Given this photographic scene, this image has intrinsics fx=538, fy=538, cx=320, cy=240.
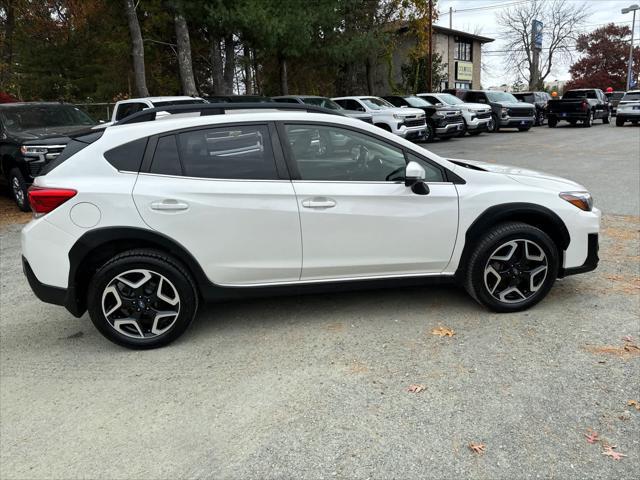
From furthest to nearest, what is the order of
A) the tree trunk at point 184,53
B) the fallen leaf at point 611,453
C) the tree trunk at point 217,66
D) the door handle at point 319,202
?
the tree trunk at point 217,66 < the tree trunk at point 184,53 < the door handle at point 319,202 < the fallen leaf at point 611,453

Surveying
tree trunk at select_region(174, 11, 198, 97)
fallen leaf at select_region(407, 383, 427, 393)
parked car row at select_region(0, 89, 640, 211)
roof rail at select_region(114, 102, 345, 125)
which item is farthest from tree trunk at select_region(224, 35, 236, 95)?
fallen leaf at select_region(407, 383, 427, 393)

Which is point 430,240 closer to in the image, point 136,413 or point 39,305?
point 136,413

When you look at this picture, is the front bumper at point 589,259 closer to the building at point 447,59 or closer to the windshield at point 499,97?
the windshield at point 499,97

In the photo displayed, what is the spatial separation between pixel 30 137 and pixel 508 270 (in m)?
7.93

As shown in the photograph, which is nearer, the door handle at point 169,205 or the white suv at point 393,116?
the door handle at point 169,205

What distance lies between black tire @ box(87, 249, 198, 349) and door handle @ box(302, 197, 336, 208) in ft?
3.29

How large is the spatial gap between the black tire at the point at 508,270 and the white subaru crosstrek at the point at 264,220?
1cm

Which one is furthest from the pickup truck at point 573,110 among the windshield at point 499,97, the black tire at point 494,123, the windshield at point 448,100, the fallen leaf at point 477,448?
the fallen leaf at point 477,448

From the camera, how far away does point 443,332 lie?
13.4 feet

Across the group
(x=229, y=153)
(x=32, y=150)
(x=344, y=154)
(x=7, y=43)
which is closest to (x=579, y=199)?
(x=344, y=154)

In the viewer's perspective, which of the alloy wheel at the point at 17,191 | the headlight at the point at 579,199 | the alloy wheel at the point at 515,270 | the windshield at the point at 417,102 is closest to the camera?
the alloy wheel at the point at 515,270

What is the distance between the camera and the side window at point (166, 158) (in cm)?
384

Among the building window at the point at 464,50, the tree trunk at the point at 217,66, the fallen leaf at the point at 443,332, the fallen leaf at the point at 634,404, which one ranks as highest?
the building window at the point at 464,50

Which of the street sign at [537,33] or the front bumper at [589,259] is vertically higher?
the street sign at [537,33]
